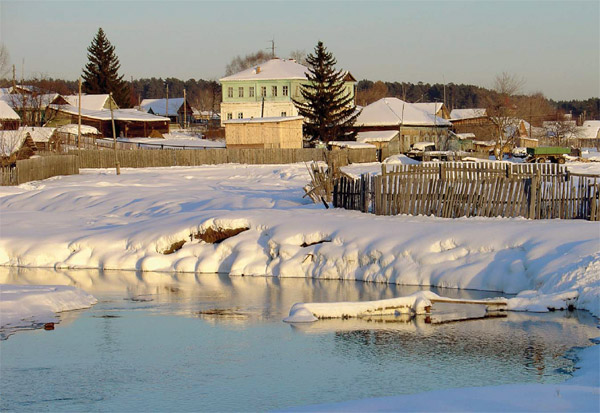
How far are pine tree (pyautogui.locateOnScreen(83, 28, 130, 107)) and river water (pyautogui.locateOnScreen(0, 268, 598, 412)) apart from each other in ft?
287

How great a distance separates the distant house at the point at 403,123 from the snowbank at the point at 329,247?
53865 millimetres

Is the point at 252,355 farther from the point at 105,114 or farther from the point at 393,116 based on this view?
the point at 105,114

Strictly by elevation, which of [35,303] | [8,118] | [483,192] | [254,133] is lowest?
[35,303]

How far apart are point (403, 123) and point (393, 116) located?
4.75 ft

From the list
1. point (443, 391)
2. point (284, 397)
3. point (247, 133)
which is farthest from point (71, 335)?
point (247, 133)

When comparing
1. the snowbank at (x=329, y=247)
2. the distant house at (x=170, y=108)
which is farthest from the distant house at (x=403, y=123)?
the snowbank at (x=329, y=247)

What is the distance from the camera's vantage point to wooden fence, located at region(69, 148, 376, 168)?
185 ft

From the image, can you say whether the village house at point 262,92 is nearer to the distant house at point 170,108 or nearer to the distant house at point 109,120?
the distant house at point 109,120

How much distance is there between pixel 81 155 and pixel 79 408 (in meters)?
48.2

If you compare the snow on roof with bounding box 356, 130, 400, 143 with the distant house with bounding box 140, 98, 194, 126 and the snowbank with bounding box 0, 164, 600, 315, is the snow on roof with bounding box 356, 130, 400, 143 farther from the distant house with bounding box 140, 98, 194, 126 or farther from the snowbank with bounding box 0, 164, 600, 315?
the snowbank with bounding box 0, 164, 600, 315

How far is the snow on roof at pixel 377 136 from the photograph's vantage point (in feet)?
256

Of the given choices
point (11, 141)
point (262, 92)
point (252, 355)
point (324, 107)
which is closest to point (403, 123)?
point (324, 107)

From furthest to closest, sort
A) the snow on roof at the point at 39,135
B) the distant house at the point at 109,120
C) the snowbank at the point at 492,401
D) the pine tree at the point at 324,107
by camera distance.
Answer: the distant house at the point at 109,120, the pine tree at the point at 324,107, the snow on roof at the point at 39,135, the snowbank at the point at 492,401

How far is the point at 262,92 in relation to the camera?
8912 cm
